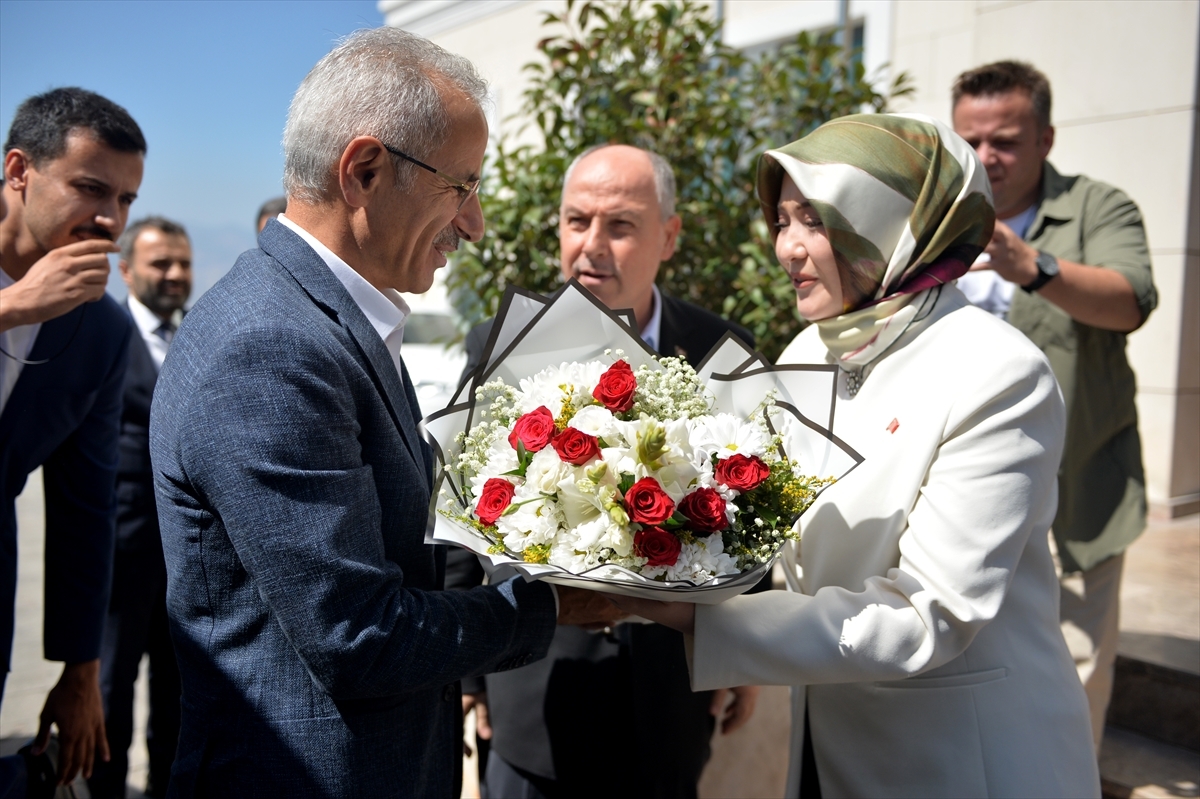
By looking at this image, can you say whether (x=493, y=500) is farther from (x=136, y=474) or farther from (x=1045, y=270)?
(x=136, y=474)

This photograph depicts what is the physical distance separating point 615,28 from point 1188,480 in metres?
3.54

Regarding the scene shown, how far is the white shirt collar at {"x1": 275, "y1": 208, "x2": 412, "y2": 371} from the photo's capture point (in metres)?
1.60

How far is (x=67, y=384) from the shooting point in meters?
2.74

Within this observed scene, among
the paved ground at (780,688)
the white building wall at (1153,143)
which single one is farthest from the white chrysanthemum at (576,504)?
the white building wall at (1153,143)

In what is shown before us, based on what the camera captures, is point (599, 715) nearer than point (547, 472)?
No

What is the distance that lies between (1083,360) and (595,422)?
2577 millimetres

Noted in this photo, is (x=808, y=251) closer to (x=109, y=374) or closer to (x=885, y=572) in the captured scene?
(x=885, y=572)

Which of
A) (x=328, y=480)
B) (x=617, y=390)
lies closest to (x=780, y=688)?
(x=617, y=390)

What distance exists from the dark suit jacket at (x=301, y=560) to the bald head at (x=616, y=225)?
1.63 meters

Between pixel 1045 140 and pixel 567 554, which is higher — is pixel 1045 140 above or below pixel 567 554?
above

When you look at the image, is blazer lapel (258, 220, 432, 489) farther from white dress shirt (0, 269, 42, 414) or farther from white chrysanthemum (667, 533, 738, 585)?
white dress shirt (0, 269, 42, 414)

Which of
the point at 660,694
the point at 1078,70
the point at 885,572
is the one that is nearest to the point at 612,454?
the point at 885,572

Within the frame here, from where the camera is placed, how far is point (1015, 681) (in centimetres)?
180

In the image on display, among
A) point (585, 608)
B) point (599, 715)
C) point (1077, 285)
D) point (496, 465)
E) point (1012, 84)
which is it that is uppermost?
point (1012, 84)
